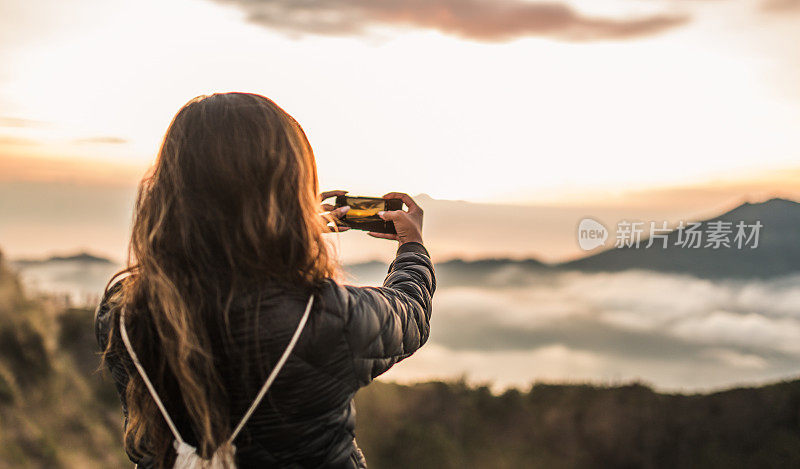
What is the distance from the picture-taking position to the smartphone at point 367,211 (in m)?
2.14

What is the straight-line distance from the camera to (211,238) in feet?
4.98

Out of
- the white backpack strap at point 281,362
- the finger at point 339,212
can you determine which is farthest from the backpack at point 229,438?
the finger at point 339,212

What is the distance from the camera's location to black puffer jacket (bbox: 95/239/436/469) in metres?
1.50

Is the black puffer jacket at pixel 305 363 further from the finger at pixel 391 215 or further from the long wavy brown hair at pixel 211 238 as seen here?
the finger at pixel 391 215

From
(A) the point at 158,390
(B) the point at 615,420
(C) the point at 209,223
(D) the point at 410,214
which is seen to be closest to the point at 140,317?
(A) the point at 158,390

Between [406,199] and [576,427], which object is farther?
[576,427]

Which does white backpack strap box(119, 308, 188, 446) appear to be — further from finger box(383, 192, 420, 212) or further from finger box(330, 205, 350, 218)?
finger box(383, 192, 420, 212)

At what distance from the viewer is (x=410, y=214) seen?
2102 millimetres

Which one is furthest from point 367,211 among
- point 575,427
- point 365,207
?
point 575,427

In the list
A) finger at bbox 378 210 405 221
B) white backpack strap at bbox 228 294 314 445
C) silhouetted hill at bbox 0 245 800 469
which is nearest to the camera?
white backpack strap at bbox 228 294 314 445

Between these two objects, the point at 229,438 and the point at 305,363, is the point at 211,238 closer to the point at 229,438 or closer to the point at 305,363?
the point at 305,363

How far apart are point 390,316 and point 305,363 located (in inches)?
10.6

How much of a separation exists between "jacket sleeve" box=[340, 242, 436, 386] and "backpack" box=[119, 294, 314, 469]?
0.14 meters

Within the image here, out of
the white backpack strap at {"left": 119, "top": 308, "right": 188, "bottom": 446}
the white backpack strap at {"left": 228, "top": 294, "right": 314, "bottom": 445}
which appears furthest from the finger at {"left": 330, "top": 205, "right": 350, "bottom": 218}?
the white backpack strap at {"left": 119, "top": 308, "right": 188, "bottom": 446}
